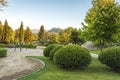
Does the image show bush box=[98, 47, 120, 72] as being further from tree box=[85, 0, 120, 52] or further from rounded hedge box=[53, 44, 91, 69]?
tree box=[85, 0, 120, 52]

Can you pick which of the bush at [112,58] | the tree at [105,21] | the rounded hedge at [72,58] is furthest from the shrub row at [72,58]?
the tree at [105,21]

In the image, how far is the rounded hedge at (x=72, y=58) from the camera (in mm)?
13898

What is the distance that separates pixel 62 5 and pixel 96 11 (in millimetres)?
10253

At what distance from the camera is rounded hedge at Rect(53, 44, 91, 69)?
1390 cm

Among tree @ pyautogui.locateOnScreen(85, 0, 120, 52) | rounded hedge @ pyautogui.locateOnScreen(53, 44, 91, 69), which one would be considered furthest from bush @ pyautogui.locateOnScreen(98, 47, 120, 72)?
tree @ pyautogui.locateOnScreen(85, 0, 120, 52)

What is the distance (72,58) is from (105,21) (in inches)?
362

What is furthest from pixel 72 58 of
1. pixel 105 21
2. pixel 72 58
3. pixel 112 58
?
pixel 105 21

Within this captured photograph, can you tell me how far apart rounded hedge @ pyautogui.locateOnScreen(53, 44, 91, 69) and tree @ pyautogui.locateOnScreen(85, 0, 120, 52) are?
315 inches

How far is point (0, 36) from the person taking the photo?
58125 mm

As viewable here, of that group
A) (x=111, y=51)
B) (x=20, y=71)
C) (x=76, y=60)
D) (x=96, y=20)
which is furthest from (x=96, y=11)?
(x=20, y=71)

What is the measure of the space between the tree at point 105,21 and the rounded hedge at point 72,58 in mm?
7998

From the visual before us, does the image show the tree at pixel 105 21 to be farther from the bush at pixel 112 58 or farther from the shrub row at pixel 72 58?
the shrub row at pixel 72 58

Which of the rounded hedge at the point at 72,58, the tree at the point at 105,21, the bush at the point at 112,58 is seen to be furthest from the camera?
the tree at the point at 105,21

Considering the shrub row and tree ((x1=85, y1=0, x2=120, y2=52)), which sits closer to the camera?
the shrub row
